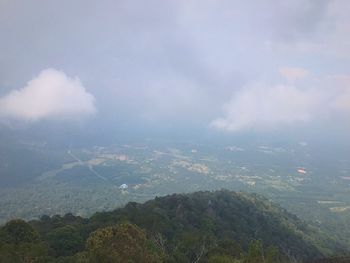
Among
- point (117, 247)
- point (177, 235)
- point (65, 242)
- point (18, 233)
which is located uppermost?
point (177, 235)

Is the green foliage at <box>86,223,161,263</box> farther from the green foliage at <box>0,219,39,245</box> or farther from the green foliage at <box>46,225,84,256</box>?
the green foliage at <box>46,225,84,256</box>

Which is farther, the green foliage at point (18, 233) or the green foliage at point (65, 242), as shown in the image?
the green foliage at point (65, 242)

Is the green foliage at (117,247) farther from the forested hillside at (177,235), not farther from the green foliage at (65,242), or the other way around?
the green foliage at (65,242)

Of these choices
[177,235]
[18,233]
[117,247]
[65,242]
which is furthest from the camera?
[177,235]

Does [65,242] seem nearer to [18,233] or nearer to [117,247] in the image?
[18,233]

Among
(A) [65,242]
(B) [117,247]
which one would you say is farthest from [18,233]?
(B) [117,247]

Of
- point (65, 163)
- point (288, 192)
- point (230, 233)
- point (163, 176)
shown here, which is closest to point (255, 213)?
point (230, 233)

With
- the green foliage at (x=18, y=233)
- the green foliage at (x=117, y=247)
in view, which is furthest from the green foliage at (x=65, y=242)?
the green foliage at (x=117, y=247)

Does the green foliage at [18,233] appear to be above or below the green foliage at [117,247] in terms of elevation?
above
